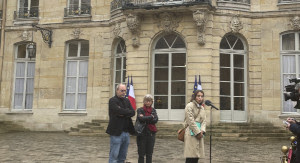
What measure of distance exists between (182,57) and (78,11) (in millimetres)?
5690

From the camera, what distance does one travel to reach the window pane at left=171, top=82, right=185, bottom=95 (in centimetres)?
1339

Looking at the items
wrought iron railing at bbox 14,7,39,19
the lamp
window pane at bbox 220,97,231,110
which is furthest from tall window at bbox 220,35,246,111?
wrought iron railing at bbox 14,7,39,19

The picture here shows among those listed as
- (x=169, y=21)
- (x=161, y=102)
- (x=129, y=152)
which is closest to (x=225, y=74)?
(x=161, y=102)

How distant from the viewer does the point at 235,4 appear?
44.7ft

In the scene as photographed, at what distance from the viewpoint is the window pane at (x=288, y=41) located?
13695 mm

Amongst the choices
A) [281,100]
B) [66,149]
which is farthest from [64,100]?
[281,100]

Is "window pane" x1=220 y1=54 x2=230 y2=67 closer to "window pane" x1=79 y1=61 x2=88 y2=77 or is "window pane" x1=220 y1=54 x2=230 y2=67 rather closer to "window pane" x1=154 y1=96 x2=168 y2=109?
"window pane" x1=154 y1=96 x2=168 y2=109

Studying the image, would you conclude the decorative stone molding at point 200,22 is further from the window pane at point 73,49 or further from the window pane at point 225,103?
the window pane at point 73,49

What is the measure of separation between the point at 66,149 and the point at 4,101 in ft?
27.6

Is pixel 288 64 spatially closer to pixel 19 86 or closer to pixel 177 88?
pixel 177 88

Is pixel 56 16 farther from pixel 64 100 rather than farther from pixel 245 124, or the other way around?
pixel 245 124

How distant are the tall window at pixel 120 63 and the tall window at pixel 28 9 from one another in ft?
15.7

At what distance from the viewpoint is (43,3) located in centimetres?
1642

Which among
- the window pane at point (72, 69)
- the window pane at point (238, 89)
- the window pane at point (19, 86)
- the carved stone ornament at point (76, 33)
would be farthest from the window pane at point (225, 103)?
the window pane at point (19, 86)
